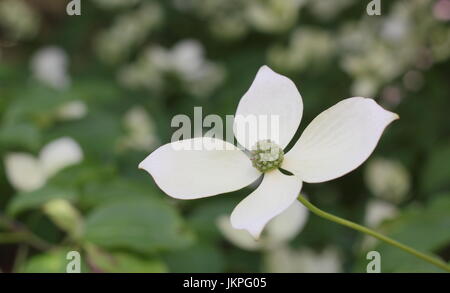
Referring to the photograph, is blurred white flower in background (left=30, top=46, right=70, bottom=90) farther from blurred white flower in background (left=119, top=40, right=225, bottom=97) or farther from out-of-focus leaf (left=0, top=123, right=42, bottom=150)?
out-of-focus leaf (left=0, top=123, right=42, bottom=150)

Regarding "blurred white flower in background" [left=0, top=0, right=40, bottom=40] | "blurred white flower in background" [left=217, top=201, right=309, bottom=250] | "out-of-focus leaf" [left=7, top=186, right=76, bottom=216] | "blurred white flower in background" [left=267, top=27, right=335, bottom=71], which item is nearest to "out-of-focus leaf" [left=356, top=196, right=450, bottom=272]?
"blurred white flower in background" [left=217, top=201, right=309, bottom=250]

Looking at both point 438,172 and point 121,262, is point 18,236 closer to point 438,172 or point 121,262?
point 121,262

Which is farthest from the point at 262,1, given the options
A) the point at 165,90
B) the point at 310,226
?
the point at 310,226

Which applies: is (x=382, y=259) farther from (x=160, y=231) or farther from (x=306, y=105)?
(x=306, y=105)

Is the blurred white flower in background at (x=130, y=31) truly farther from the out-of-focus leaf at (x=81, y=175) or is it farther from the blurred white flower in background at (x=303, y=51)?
the out-of-focus leaf at (x=81, y=175)

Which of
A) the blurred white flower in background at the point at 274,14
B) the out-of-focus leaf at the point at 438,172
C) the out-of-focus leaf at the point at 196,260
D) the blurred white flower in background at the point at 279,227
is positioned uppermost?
the blurred white flower in background at the point at 274,14

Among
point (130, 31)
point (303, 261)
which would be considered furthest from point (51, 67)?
point (303, 261)

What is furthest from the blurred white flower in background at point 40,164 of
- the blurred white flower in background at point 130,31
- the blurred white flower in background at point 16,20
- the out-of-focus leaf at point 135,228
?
the blurred white flower in background at point 16,20
